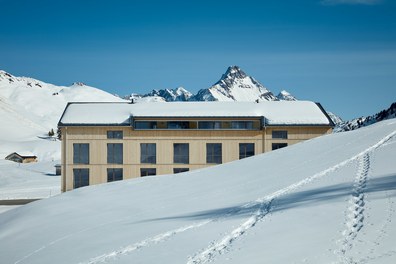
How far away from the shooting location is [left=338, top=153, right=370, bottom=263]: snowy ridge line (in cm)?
967

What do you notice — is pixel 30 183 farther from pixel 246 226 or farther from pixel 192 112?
pixel 246 226

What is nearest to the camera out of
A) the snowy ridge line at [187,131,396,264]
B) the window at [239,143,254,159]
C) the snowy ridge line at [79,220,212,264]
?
the snowy ridge line at [187,131,396,264]

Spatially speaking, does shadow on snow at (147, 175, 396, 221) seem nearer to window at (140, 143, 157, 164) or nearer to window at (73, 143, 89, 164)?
window at (140, 143, 157, 164)

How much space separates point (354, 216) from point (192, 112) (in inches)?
1223

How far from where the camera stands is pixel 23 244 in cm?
1555

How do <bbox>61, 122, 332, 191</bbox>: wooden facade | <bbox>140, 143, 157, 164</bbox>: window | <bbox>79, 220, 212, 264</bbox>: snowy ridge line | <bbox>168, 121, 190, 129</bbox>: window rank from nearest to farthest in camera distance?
1. <bbox>79, 220, 212, 264</bbox>: snowy ridge line
2. <bbox>61, 122, 332, 191</bbox>: wooden facade
3. <bbox>140, 143, 157, 164</bbox>: window
4. <bbox>168, 121, 190, 129</bbox>: window

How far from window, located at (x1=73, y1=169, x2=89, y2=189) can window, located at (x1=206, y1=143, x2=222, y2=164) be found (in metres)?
10.6

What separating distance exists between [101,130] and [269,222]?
99.5 feet

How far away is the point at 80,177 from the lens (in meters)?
41.6

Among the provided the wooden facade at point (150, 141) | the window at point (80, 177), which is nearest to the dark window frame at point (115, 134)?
the wooden facade at point (150, 141)

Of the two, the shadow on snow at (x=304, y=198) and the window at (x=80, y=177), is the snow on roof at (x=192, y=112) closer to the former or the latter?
the window at (x=80, y=177)

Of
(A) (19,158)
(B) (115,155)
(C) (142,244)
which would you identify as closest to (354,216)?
(C) (142,244)

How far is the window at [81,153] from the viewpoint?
1629 inches

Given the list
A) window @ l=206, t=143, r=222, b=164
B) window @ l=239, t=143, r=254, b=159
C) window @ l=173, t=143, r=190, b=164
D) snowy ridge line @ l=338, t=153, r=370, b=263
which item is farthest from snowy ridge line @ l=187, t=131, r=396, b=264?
window @ l=173, t=143, r=190, b=164
